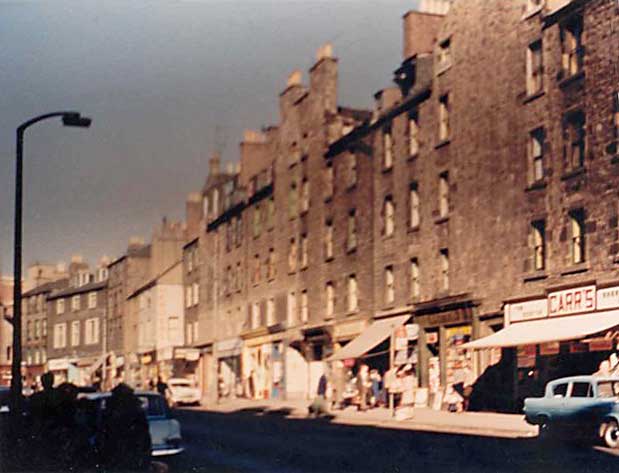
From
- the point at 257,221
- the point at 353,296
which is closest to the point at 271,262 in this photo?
the point at 257,221

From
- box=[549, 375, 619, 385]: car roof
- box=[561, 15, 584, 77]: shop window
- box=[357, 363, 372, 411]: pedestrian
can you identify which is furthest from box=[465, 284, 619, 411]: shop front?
box=[357, 363, 372, 411]: pedestrian

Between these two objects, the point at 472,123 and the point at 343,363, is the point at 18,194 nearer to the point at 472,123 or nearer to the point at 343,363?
the point at 472,123

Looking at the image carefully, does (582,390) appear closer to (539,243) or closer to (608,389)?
(608,389)

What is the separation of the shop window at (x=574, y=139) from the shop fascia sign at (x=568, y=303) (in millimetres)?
2816

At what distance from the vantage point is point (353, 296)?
37.2 metres

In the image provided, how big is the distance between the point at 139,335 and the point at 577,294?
9.58m

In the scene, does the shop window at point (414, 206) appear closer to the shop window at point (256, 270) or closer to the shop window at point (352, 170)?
the shop window at point (352, 170)

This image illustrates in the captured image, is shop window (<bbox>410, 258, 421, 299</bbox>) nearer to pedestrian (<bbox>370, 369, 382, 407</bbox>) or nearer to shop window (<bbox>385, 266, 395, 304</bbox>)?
shop window (<bbox>385, 266, 395, 304</bbox>)

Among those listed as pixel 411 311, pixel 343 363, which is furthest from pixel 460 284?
pixel 343 363

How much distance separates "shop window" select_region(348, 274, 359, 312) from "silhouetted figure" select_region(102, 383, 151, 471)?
20824 millimetres

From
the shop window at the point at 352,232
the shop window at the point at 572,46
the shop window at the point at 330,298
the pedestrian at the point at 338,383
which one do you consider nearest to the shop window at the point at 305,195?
the shop window at the point at 330,298

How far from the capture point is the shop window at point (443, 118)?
30.1 meters

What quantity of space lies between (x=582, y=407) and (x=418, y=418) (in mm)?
8559

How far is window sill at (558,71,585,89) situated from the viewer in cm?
2428
